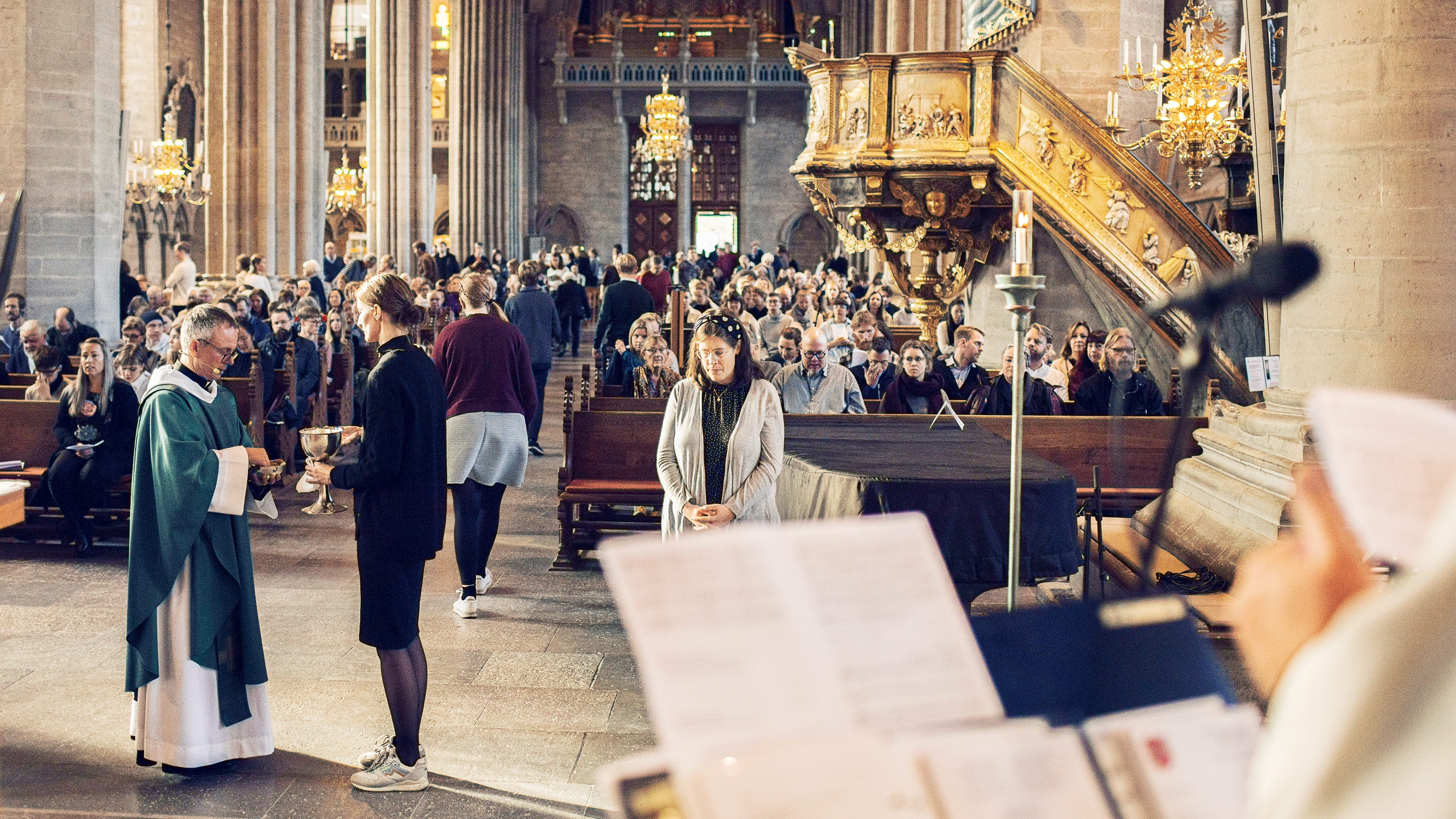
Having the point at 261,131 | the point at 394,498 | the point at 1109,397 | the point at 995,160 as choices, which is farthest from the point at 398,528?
the point at 261,131

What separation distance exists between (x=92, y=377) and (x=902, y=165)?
19.4 ft

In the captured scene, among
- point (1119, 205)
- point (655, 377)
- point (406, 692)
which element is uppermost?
point (1119, 205)

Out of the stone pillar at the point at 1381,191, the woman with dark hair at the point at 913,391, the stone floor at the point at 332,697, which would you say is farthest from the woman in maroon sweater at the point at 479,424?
the stone pillar at the point at 1381,191

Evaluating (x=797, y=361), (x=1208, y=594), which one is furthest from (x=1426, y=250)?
(x=797, y=361)

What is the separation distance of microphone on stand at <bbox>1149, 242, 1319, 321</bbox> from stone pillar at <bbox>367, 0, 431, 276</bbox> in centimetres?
2408

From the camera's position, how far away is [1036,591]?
22.7 feet

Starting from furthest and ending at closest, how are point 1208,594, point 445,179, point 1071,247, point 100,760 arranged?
point 445,179 → point 1071,247 → point 1208,594 → point 100,760

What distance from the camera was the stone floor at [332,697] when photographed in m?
4.07

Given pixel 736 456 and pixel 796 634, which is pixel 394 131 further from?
pixel 796 634

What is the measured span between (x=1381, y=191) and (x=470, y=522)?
4094 millimetres

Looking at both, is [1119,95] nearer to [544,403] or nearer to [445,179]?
[544,403]

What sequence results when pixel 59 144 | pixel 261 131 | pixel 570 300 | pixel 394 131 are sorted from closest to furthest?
pixel 59 144 → pixel 261 131 → pixel 570 300 → pixel 394 131

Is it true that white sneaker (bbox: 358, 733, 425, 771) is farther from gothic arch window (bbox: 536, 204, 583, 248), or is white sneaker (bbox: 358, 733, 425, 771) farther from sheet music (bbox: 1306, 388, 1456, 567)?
gothic arch window (bbox: 536, 204, 583, 248)

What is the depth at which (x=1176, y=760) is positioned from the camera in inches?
43.8
